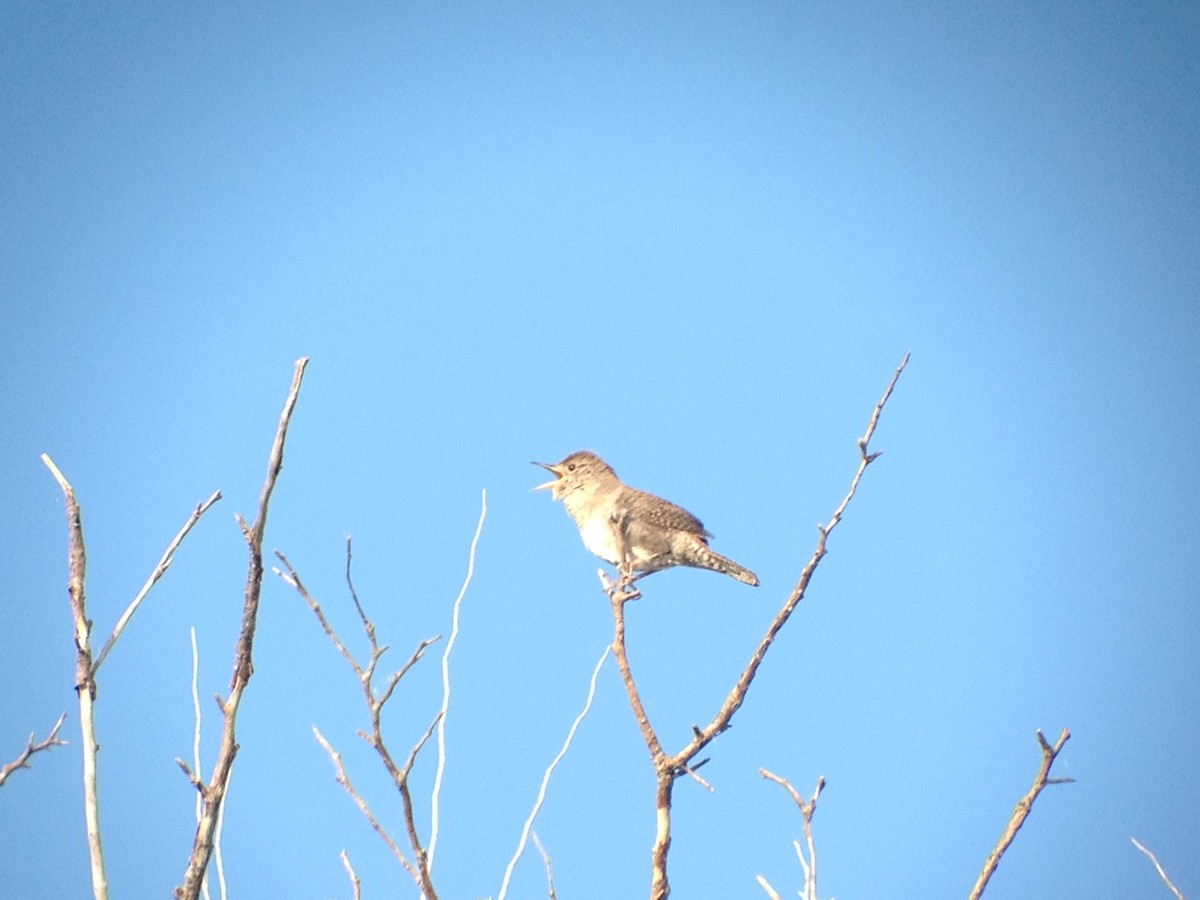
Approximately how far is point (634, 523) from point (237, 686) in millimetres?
4509

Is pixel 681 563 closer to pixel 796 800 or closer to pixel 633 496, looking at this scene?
pixel 633 496

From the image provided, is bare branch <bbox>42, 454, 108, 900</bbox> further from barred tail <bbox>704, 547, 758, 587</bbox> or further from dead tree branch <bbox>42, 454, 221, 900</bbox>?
barred tail <bbox>704, 547, 758, 587</bbox>

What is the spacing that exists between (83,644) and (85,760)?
0.17 meters

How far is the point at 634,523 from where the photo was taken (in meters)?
6.09

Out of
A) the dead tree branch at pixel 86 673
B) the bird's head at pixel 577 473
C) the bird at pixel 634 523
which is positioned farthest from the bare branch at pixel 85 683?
the bird's head at pixel 577 473

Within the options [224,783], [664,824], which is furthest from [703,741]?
[224,783]

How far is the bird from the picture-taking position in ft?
19.5

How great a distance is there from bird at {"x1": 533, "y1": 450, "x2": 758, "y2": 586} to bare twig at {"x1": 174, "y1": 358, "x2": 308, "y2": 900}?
4.08 metres

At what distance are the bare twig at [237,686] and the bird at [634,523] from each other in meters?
4.08

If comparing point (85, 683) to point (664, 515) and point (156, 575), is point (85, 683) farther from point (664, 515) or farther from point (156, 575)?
point (664, 515)

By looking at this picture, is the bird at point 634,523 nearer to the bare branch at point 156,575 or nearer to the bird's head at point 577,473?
the bird's head at point 577,473

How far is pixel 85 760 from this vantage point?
165 centimetres

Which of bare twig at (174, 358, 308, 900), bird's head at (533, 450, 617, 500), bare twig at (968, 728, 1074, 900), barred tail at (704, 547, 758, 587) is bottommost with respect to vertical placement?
bare twig at (968, 728, 1074, 900)

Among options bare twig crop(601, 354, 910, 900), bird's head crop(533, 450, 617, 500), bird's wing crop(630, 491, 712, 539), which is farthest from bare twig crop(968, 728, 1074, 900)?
bird's head crop(533, 450, 617, 500)
